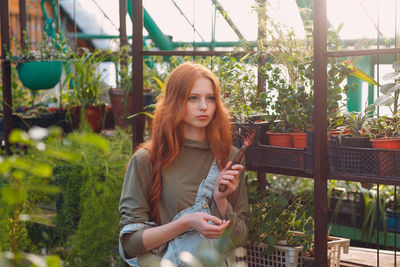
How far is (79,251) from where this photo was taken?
2703 mm

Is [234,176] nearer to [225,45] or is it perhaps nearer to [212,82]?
[212,82]

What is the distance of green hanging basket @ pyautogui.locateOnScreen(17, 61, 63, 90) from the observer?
3.85 m

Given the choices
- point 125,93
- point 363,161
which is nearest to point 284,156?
point 363,161

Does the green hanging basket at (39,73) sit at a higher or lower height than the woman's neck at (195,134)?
higher

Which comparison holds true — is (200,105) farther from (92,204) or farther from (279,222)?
(92,204)

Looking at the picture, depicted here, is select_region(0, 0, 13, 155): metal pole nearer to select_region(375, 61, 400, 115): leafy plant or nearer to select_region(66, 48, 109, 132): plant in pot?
select_region(66, 48, 109, 132): plant in pot

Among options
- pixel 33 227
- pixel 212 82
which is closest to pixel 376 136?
pixel 212 82

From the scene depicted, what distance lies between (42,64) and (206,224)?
2.49 meters

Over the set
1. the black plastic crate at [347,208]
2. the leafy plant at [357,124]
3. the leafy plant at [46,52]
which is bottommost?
the black plastic crate at [347,208]

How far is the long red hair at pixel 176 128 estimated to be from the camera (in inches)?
76.8

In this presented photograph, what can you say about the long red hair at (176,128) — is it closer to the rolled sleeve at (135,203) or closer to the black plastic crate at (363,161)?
the rolled sleeve at (135,203)

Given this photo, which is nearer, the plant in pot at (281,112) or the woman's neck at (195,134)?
the woman's neck at (195,134)

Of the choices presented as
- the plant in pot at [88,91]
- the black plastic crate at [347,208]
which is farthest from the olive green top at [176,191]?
the black plastic crate at [347,208]

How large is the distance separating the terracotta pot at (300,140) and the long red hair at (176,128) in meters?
0.30
